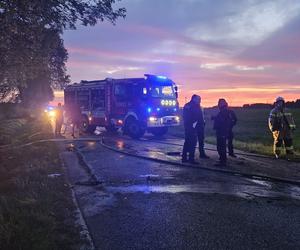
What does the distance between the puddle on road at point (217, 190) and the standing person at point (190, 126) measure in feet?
12.3

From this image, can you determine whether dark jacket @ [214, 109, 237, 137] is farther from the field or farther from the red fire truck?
the red fire truck

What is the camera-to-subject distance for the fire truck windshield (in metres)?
23.0

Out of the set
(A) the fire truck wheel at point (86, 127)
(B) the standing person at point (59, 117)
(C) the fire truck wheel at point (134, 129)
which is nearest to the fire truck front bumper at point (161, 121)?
(C) the fire truck wheel at point (134, 129)

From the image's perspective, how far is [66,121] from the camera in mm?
30453

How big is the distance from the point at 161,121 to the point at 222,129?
10.5 m

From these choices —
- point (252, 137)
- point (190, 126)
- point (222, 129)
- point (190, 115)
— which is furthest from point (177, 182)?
point (252, 137)

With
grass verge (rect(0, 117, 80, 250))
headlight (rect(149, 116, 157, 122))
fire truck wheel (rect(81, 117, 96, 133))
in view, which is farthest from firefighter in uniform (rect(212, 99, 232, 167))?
fire truck wheel (rect(81, 117, 96, 133))

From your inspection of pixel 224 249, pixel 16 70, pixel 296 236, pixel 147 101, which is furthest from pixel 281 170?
pixel 16 70

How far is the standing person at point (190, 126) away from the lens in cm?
1359

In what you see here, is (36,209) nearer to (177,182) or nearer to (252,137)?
(177,182)

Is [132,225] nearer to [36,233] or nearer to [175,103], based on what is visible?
[36,233]

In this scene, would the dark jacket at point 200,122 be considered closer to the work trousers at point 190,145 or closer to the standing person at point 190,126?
the standing person at point 190,126

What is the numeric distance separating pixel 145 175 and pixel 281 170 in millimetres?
3560

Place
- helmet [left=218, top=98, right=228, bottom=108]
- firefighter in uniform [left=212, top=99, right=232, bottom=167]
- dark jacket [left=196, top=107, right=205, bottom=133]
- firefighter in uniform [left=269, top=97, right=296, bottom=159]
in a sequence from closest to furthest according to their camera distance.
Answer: firefighter in uniform [left=212, top=99, right=232, bottom=167] → helmet [left=218, top=98, right=228, bottom=108] → dark jacket [left=196, top=107, right=205, bottom=133] → firefighter in uniform [left=269, top=97, right=296, bottom=159]
